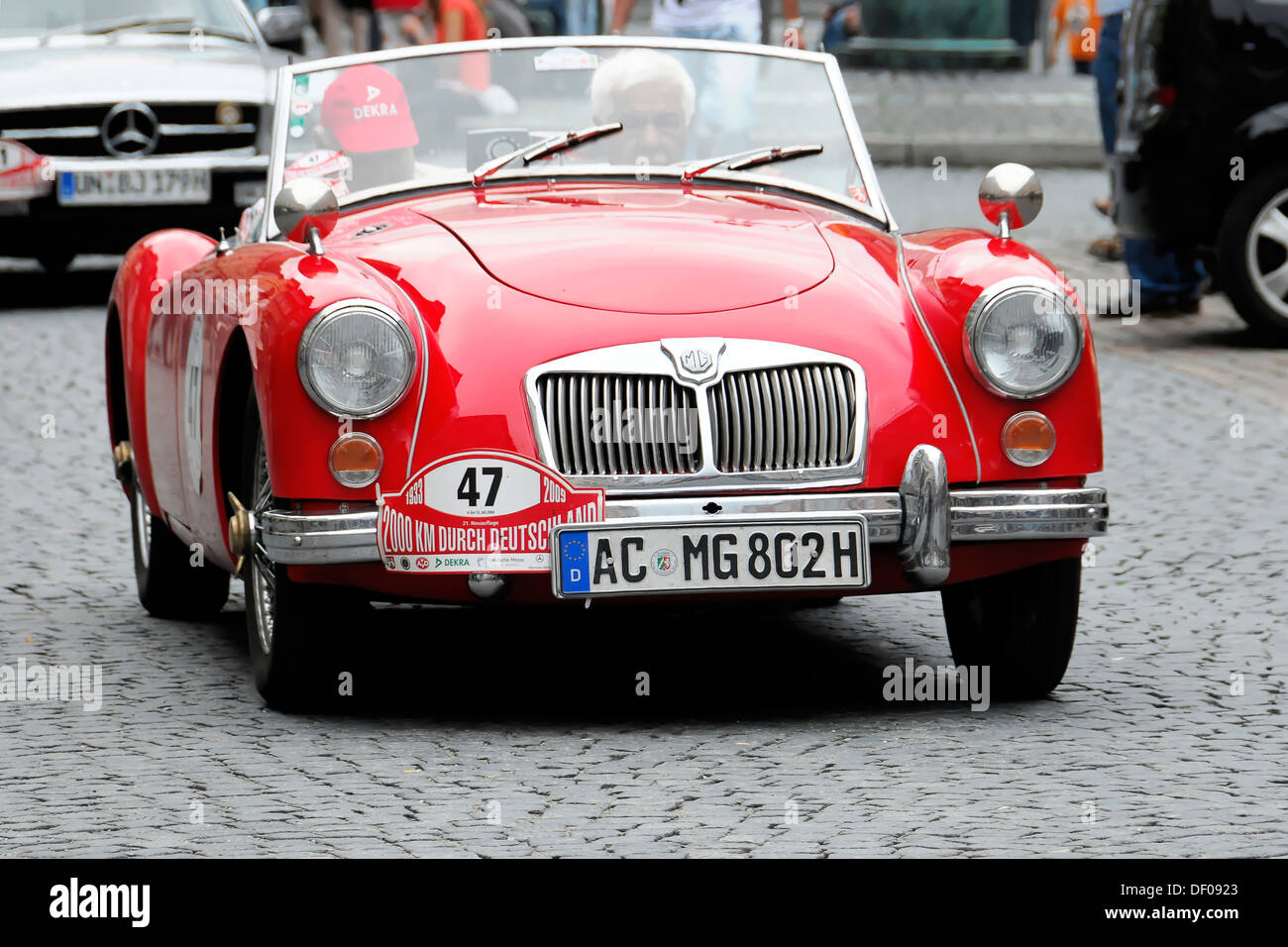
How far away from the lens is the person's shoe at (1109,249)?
14000 millimetres

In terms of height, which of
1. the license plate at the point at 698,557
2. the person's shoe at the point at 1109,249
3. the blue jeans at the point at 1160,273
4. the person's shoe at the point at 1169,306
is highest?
the license plate at the point at 698,557

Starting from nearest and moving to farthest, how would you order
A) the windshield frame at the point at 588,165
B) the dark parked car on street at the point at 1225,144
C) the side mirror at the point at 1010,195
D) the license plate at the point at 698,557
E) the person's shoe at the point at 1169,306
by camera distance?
the license plate at the point at 698,557 < the side mirror at the point at 1010,195 < the windshield frame at the point at 588,165 < the dark parked car on street at the point at 1225,144 < the person's shoe at the point at 1169,306

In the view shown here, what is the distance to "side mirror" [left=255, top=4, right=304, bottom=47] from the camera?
12969 mm

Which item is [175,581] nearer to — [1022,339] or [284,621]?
[284,621]

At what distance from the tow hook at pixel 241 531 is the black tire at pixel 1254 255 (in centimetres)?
655

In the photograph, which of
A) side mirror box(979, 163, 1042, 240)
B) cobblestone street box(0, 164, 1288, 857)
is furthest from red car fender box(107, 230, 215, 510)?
side mirror box(979, 163, 1042, 240)

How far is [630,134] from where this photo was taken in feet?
20.8

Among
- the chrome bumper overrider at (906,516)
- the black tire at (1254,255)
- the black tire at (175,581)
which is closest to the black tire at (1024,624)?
the chrome bumper overrider at (906,516)

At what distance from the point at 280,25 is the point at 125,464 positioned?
640 cm

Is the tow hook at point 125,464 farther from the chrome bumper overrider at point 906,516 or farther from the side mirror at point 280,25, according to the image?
the side mirror at point 280,25

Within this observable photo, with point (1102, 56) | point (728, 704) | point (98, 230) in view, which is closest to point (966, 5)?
point (1102, 56)

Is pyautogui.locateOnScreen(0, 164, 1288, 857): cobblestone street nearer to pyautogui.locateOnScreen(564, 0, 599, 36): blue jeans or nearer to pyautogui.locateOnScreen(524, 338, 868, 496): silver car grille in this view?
pyautogui.locateOnScreen(524, 338, 868, 496): silver car grille

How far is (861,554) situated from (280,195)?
1557 mm
